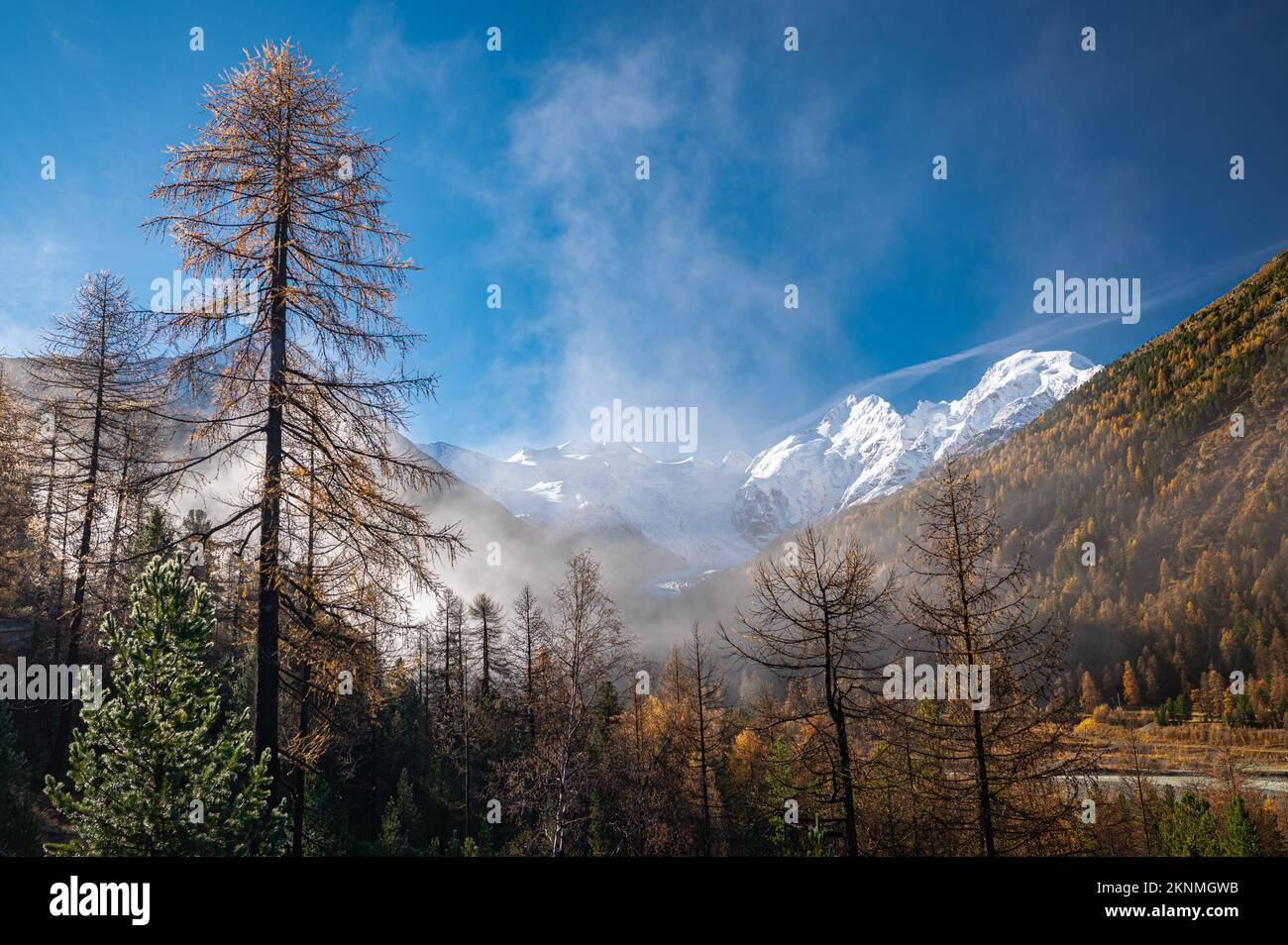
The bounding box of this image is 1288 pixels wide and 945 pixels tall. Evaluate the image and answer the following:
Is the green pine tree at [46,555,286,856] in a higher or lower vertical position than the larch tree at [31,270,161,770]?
lower

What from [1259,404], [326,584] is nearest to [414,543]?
[326,584]

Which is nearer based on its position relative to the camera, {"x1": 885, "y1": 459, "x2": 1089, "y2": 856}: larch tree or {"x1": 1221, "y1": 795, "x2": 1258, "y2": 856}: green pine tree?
{"x1": 885, "y1": 459, "x2": 1089, "y2": 856}: larch tree

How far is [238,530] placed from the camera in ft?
27.8

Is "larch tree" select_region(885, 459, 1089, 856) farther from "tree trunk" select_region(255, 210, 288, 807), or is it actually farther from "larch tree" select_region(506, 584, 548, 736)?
"larch tree" select_region(506, 584, 548, 736)

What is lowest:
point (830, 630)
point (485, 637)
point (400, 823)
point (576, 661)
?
point (400, 823)

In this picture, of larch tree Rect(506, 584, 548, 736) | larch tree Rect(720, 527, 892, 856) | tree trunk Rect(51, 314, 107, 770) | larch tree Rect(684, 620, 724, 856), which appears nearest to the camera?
larch tree Rect(720, 527, 892, 856)

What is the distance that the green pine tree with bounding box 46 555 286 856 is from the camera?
917cm

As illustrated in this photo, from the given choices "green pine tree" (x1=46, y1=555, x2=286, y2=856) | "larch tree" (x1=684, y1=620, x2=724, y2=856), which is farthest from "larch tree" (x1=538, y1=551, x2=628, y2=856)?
"green pine tree" (x1=46, y1=555, x2=286, y2=856)

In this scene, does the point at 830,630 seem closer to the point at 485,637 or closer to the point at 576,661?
the point at 576,661

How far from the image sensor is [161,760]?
9.68 m

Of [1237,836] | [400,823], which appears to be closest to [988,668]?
[400,823]

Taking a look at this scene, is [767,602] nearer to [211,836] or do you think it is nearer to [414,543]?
[414,543]

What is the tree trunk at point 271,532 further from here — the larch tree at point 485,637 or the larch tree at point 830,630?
the larch tree at point 485,637

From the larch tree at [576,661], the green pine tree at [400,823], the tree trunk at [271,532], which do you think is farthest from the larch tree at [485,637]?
the tree trunk at [271,532]
